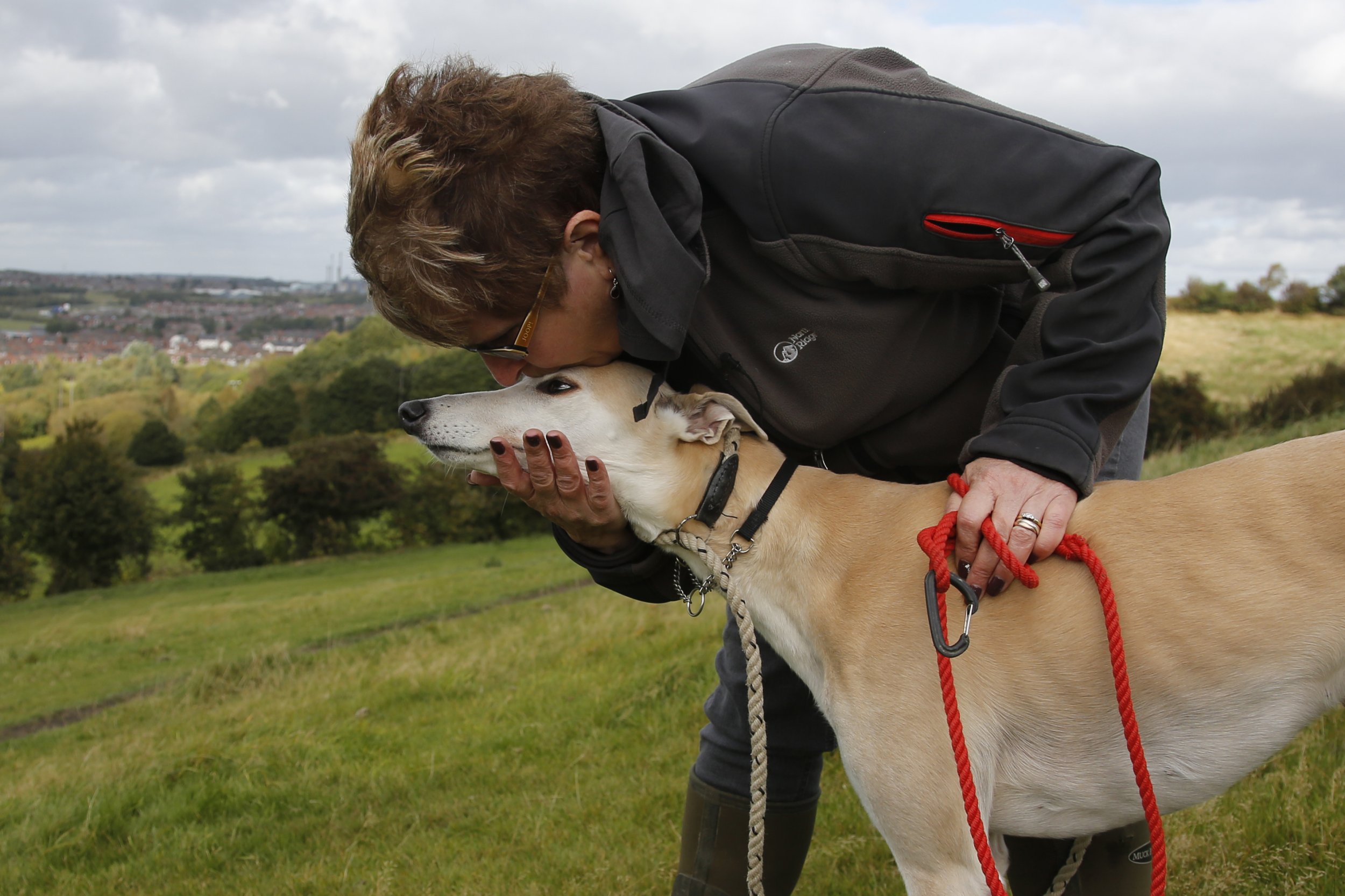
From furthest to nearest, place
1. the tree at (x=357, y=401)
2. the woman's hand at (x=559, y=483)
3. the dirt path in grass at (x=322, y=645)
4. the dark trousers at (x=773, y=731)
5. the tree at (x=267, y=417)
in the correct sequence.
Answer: the tree at (x=267, y=417) < the tree at (x=357, y=401) < the dirt path in grass at (x=322, y=645) < the dark trousers at (x=773, y=731) < the woman's hand at (x=559, y=483)

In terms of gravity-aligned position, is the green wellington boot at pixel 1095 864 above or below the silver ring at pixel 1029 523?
below

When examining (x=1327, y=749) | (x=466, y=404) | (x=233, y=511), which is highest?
(x=466, y=404)

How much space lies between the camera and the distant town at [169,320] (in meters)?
142

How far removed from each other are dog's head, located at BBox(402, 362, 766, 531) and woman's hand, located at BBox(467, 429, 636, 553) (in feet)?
0.32

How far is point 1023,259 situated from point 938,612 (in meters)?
0.94

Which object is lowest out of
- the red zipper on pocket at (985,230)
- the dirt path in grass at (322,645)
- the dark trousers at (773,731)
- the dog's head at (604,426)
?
the dirt path in grass at (322,645)

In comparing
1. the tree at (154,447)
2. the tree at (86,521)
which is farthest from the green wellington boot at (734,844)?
the tree at (154,447)

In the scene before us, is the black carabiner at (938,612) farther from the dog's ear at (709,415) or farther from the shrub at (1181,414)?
the shrub at (1181,414)

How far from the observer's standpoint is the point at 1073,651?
104 inches

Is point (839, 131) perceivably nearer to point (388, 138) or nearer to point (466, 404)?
point (388, 138)

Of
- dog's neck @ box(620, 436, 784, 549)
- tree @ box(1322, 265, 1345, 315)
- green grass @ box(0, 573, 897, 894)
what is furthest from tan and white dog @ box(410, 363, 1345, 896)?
tree @ box(1322, 265, 1345, 315)

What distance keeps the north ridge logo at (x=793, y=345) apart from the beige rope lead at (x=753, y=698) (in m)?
0.68

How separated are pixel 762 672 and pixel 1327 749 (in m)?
2.87

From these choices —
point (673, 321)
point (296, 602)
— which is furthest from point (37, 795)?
point (296, 602)
